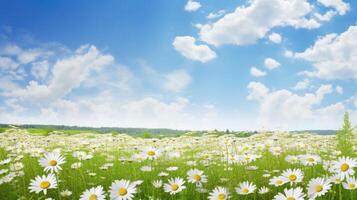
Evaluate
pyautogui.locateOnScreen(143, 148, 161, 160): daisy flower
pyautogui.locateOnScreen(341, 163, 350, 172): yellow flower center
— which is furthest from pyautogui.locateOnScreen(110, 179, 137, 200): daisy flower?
pyautogui.locateOnScreen(341, 163, 350, 172): yellow flower center

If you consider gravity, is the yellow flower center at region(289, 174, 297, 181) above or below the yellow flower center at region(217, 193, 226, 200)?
above

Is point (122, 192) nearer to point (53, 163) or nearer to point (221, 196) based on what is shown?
point (53, 163)

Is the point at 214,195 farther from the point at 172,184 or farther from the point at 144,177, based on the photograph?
the point at 144,177

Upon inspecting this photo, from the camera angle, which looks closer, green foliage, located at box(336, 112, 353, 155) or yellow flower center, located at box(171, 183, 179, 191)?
yellow flower center, located at box(171, 183, 179, 191)

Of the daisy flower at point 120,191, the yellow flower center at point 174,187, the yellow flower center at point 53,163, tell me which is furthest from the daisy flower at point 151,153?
the yellow flower center at point 53,163

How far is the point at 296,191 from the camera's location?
3783mm

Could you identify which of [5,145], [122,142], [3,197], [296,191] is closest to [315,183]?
[296,191]

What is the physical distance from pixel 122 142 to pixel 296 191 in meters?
11.0

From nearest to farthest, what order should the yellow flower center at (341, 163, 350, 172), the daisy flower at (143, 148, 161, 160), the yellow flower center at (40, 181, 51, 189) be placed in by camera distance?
the yellow flower center at (341, 163, 350, 172) < the yellow flower center at (40, 181, 51, 189) < the daisy flower at (143, 148, 161, 160)

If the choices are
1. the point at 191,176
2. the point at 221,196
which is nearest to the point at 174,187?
the point at 191,176

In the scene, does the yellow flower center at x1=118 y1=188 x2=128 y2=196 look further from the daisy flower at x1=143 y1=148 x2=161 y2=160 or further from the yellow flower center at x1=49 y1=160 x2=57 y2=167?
the daisy flower at x1=143 y1=148 x2=161 y2=160

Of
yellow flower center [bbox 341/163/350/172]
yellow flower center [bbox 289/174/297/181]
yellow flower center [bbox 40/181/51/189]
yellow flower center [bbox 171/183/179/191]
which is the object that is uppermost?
yellow flower center [bbox 341/163/350/172]

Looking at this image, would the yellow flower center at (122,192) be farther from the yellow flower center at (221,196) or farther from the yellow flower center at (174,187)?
the yellow flower center at (221,196)

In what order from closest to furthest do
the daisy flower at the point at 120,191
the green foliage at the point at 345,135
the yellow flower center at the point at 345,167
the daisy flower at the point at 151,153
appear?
1. the daisy flower at the point at 120,191
2. the yellow flower center at the point at 345,167
3. the daisy flower at the point at 151,153
4. the green foliage at the point at 345,135
